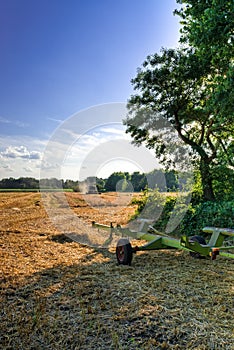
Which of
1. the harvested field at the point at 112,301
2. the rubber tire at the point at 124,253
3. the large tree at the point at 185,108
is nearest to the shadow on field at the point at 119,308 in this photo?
the harvested field at the point at 112,301

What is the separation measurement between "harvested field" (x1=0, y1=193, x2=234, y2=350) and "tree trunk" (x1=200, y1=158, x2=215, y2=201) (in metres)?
4.85

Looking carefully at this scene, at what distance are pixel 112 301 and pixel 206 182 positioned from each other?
8351 mm

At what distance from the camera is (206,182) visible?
11.5m

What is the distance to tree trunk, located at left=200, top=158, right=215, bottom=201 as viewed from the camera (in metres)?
11.5

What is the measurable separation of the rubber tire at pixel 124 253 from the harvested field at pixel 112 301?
0.18 meters

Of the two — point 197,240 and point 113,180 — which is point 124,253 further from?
point 113,180

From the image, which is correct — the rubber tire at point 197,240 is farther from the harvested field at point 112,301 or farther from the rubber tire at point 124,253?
the rubber tire at point 124,253

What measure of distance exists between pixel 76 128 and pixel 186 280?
19.5 ft

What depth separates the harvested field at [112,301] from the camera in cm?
317

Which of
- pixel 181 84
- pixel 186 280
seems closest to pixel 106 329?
pixel 186 280

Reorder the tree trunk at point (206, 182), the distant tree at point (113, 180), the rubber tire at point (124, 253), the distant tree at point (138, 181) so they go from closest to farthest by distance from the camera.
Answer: the rubber tire at point (124, 253) < the distant tree at point (113, 180) < the tree trunk at point (206, 182) < the distant tree at point (138, 181)

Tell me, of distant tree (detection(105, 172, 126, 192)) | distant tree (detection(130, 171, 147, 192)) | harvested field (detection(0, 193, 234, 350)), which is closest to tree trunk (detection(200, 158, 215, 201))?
distant tree (detection(130, 171, 147, 192))

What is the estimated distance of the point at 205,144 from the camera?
1270cm

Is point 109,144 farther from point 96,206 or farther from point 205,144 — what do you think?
point 96,206
